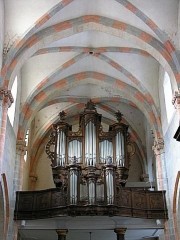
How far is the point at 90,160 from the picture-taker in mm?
15070

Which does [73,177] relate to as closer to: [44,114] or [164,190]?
[164,190]

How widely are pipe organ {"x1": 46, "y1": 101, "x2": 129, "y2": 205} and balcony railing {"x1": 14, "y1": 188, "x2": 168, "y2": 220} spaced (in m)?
0.21

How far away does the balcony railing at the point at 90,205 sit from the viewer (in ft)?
42.0

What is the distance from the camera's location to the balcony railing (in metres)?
12.8

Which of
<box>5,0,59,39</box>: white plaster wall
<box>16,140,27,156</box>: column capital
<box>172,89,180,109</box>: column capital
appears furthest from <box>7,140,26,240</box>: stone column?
<box>172,89,180,109</box>: column capital

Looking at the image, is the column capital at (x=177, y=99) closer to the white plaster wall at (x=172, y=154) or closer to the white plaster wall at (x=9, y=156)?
the white plaster wall at (x=172, y=154)

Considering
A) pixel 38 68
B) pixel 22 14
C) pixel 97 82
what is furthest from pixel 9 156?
pixel 97 82

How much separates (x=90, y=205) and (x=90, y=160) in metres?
2.64

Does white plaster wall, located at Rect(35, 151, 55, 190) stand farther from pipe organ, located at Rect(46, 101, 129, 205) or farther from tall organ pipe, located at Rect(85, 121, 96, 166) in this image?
tall organ pipe, located at Rect(85, 121, 96, 166)

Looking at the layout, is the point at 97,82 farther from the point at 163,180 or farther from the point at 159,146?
the point at 163,180

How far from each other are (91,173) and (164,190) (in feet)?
9.82

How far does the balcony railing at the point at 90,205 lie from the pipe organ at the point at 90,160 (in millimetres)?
211

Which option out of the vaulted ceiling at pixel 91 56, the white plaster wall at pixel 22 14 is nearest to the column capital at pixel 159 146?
the vaulted ceiling at pixel 91 56

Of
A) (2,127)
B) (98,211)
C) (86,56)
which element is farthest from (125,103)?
(2,127)
